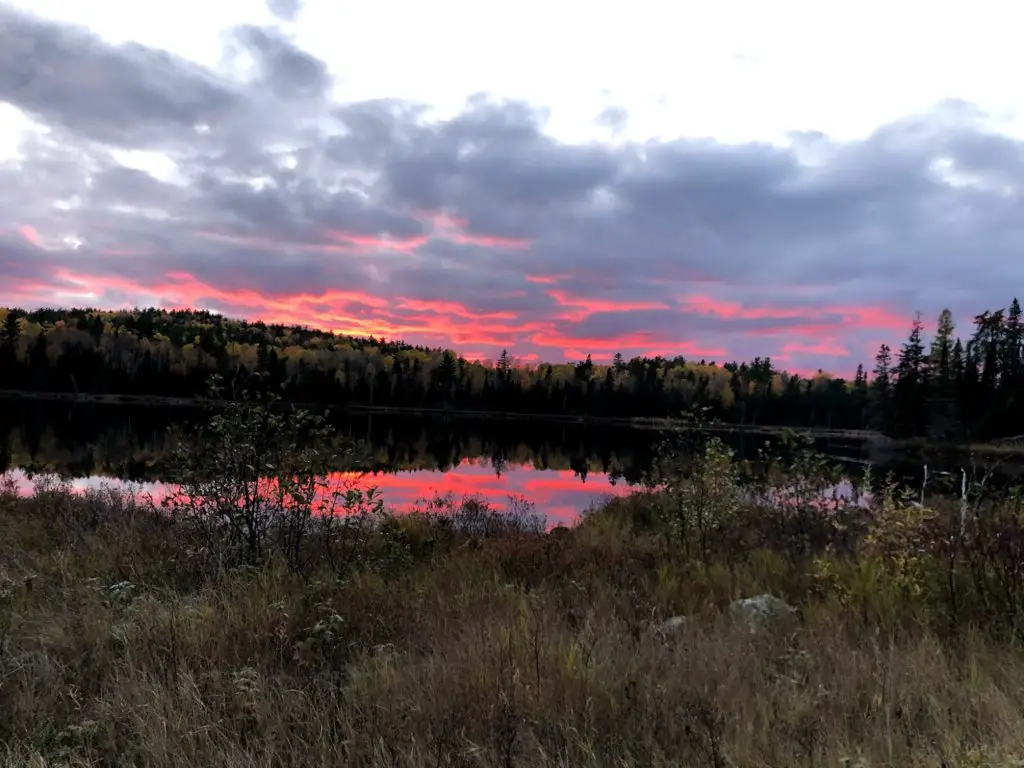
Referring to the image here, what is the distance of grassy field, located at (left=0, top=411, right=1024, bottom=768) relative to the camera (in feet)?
11.0

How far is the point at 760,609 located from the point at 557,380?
161m

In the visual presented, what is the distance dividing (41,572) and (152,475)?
16.3m

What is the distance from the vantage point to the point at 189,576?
714 cm

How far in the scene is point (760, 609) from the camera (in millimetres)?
5641

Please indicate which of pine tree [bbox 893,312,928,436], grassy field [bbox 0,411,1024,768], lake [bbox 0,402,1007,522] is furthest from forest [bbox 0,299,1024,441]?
grassy field [bbox 0,411,1024,768]

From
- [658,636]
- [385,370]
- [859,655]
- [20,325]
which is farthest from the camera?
[385,370]

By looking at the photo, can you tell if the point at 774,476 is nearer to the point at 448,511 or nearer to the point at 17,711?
the point at 448,511

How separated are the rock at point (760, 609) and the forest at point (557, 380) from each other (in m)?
78.1

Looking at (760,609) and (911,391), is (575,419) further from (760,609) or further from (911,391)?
(760,609)

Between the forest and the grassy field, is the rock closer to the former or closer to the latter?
the grassy field

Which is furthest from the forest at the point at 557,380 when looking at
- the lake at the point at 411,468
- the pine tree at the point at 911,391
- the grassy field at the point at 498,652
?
the grassy field at the point at 498,652

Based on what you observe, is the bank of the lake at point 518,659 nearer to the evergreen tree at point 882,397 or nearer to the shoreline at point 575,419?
the shoreline at point 575,419

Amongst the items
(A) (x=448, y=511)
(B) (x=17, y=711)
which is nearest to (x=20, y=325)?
(A) (x=448, y=511)

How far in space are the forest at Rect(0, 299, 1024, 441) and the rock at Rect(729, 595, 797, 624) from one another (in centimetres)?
7811
